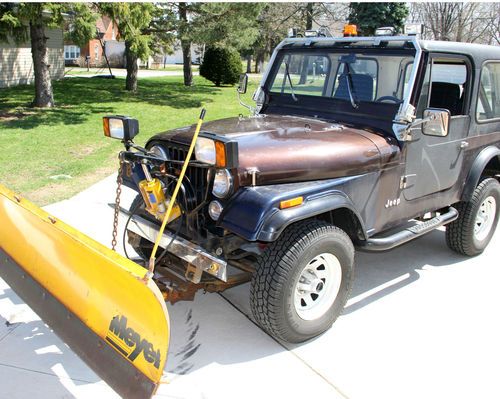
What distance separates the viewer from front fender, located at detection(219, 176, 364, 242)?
9.84ft

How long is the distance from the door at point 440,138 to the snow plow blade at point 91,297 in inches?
96.2

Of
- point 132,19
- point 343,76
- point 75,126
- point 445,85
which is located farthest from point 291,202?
point 132,19

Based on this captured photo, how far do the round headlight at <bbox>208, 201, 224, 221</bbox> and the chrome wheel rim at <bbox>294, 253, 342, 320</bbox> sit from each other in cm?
69

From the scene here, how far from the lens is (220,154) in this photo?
9.84ft

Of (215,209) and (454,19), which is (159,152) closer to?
(215,209)

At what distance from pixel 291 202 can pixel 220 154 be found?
1.76 ft

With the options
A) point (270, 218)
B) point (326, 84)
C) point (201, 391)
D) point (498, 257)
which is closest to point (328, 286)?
point (270, 218)

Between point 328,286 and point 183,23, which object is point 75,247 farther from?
point 183,23

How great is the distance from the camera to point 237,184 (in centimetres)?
321

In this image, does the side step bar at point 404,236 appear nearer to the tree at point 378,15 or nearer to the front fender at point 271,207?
the front fender at point 271,207

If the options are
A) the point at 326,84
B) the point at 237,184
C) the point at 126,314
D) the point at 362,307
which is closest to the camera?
the point at 126,314

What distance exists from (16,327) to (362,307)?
259 cm

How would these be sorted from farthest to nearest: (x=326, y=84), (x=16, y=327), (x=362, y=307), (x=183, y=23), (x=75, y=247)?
1. (x=183, y=23)
2. (x=326, y=84)
3. (x=362, y=307)
4. (x=16, y=327)
5. (x=75, y=247)

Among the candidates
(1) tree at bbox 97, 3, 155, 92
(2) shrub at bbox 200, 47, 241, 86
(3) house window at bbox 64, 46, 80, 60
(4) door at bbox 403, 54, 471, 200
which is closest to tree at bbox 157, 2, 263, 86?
(1) tree at bbox 97, 3, 155, 92
